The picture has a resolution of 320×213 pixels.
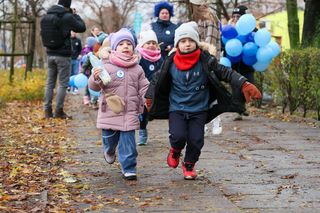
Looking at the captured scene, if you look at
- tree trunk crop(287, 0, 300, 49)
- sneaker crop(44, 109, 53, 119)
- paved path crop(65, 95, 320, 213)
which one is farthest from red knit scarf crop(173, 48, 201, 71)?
tree trunk crop(287, 0, 300, 49)

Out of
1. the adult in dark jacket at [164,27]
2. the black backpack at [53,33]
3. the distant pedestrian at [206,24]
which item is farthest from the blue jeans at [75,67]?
the adult in dark jacket at [164,27]

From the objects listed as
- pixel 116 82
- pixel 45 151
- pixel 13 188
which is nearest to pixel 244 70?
pixel 45 151

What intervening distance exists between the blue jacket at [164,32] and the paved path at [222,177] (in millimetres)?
1348

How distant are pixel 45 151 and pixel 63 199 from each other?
291cm

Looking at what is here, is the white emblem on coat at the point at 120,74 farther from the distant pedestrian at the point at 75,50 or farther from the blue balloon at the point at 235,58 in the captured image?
the distant pedestrian at the point at 75,50

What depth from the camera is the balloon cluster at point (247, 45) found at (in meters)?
11.0

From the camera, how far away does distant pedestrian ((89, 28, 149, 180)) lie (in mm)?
6906

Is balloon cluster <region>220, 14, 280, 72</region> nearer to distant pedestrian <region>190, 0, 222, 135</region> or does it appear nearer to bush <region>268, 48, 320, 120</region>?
bush <region>268, 48, 320, 120</region>

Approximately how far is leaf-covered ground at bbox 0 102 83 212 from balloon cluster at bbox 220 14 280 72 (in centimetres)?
299

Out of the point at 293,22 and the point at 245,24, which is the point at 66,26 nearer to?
the point at 245,24

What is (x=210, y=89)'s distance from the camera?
6941mm

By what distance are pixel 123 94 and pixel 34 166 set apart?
1412 mm

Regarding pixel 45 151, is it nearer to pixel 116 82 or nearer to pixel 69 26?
pixel 116 82

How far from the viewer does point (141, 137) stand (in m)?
9.29
